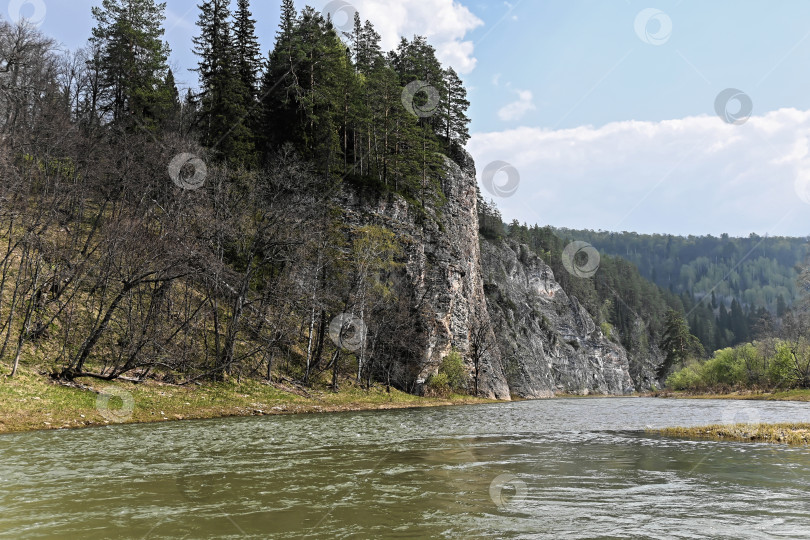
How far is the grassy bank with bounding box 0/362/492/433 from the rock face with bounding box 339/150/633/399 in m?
21.3

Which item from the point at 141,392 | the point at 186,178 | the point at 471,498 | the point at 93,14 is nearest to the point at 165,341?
the point at 141,392

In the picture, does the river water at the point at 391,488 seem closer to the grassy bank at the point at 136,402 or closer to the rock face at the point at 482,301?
the grassy bank at the point at 136,402

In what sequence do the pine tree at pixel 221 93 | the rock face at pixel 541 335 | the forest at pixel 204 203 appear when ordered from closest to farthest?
the forest at pixel 204 203, the pine tree at pixel 221 93, the rock face at pixel 541 335

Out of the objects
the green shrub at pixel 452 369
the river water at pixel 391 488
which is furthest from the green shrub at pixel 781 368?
the river water at pixel 391 488

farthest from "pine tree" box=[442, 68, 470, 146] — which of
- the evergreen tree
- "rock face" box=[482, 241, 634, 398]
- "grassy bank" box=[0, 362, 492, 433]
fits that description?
the evergreen tree

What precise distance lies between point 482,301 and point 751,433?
57494 mm

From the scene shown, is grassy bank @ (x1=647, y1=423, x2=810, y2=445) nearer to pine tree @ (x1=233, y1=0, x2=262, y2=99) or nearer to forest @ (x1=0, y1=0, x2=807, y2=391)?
forest @ (x1=0, y1=0, x2=807, y2=391)

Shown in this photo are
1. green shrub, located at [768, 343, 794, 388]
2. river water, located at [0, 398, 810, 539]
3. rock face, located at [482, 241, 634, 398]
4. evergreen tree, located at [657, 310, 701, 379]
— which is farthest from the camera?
evergreen tree, located at [657, 310, 701, 379]

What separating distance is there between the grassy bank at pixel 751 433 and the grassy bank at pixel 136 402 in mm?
23224

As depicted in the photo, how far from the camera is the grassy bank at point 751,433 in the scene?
2148cm

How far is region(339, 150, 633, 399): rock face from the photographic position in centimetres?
6197

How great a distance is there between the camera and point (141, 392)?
1185 inches

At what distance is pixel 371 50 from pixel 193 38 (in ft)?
98.9

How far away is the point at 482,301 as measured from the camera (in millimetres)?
80250
